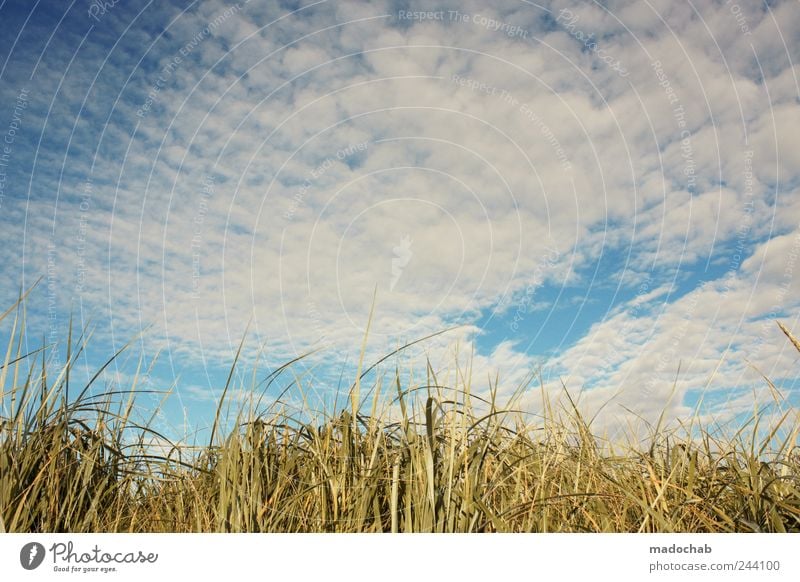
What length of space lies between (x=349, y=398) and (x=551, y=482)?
4.96 ft

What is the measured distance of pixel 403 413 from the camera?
4070mm

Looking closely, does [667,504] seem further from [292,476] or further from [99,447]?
[99,447]

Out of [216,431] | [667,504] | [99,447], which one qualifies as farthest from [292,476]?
[667,504]

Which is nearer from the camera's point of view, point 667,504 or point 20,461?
point 20,461

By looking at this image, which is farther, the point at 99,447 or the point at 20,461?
the point at 99,447

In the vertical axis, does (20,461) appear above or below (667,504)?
above
